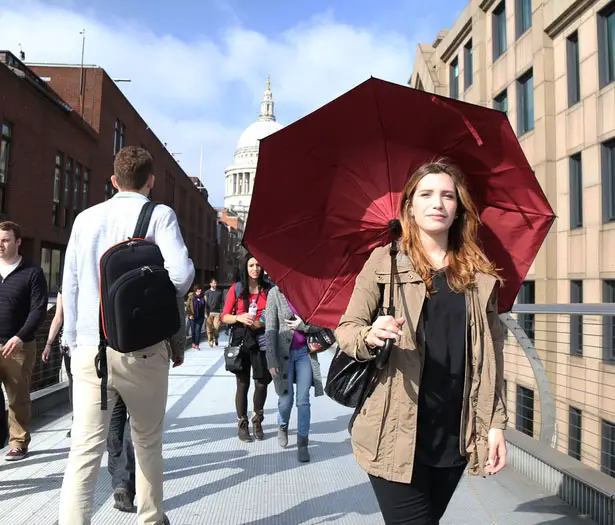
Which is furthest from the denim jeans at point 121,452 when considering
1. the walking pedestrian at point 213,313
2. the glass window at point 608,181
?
the glass window at point 608,181

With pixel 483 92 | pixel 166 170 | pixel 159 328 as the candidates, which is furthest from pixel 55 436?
pixel 166 170

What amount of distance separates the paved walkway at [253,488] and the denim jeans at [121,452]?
0.61 feet

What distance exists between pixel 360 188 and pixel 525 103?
23.4 m

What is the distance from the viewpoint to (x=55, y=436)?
5633 mm

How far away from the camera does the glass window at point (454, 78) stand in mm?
29766

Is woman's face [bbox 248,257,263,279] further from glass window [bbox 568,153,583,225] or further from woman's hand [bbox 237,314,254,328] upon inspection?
glass window [bbox 568,153,583,225]

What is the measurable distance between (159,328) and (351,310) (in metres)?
1.17

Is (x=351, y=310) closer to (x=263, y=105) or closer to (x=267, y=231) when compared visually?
(x=267, y=231)

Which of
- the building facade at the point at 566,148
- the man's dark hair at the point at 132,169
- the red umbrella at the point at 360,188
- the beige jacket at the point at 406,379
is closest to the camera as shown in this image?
the beige jacket at the point at 406,379

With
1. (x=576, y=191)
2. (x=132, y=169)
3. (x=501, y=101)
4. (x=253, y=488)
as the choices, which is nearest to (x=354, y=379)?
(x=132, y=169)

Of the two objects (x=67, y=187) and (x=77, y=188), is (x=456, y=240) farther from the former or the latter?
(x=77, y=188)

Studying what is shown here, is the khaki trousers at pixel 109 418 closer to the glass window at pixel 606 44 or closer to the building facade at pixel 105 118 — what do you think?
the glass window at pixel 606 44

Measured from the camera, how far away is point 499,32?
25.2 metres

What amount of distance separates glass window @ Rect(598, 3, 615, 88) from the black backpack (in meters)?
18.9
